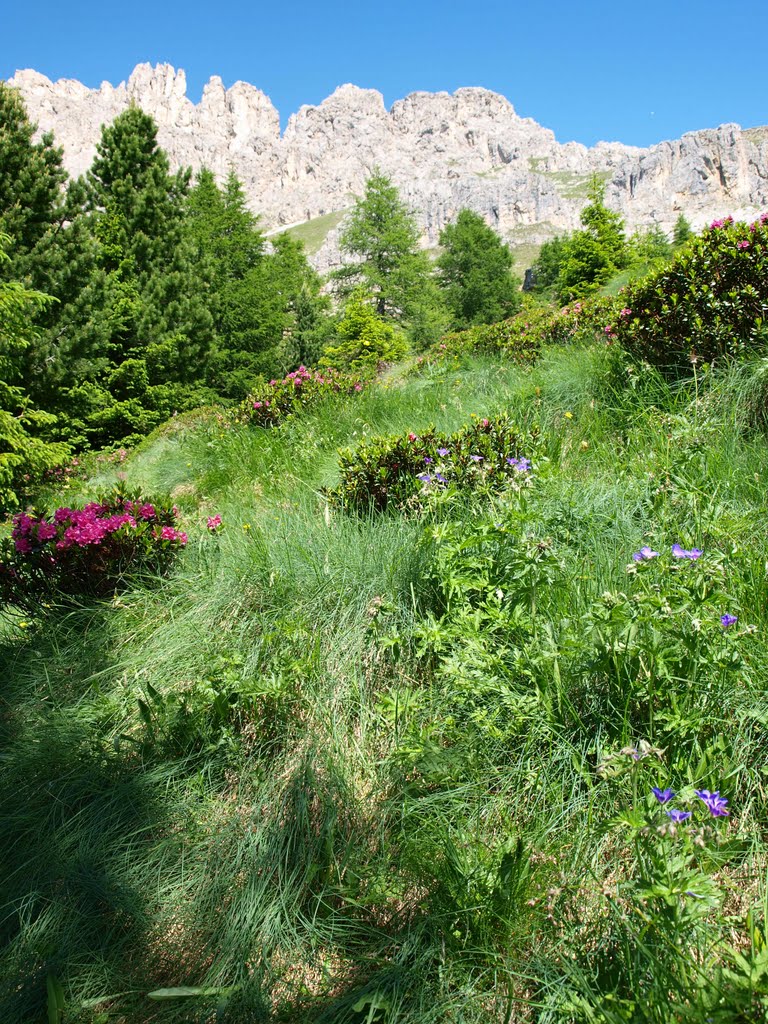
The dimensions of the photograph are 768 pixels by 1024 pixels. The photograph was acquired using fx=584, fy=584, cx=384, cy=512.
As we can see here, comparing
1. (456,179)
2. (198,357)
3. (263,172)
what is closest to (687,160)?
(456,179)

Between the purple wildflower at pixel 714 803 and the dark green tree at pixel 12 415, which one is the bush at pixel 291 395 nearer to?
the dark green tree at pixel 12 415

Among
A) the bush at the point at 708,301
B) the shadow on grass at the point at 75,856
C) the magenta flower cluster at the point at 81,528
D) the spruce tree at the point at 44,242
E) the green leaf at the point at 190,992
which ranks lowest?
the green leaf at the point at 190,992

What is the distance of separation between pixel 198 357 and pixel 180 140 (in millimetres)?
214743

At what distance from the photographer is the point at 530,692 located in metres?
2.05

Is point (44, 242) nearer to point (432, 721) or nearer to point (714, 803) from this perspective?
point (432, 721)

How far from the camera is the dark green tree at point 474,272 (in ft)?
135

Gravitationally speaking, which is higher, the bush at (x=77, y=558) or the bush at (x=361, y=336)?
the bush at (x=361, y=336)

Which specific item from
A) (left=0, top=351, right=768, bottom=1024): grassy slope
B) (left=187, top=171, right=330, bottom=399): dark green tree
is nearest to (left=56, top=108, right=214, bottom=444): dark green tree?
(left=187, top=171, right=330, bottom=399): dark green tree

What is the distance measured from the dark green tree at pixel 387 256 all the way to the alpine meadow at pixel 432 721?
28694 mm

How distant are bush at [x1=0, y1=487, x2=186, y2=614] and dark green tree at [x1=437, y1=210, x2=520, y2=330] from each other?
38934 millimetres

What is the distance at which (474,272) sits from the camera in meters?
41.5

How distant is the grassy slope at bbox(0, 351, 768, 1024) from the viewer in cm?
161

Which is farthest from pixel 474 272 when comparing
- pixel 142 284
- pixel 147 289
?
pixel 147 289

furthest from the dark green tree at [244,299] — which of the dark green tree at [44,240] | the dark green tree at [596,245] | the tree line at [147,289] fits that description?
the dark green tree at [596,245]
